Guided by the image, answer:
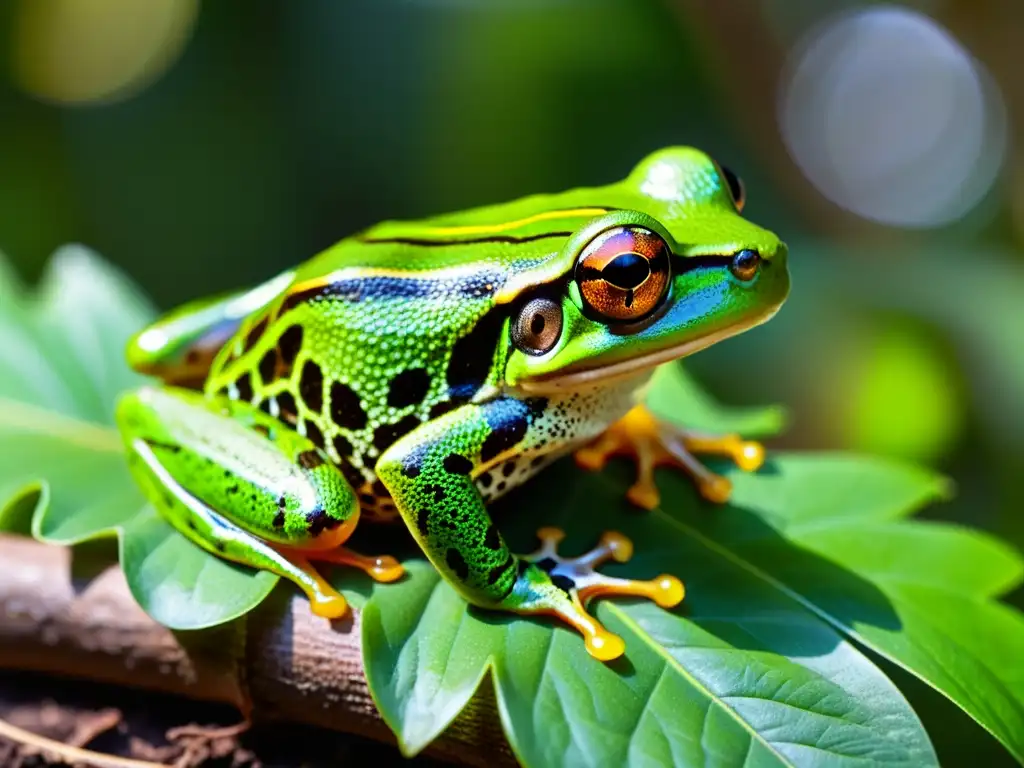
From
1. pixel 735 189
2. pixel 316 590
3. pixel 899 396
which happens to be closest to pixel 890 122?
pixel 899 396

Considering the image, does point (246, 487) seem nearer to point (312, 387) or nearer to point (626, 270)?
point (312, 387)

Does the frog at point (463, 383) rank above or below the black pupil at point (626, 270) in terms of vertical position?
below

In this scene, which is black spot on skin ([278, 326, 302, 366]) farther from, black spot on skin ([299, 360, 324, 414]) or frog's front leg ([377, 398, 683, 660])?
frog's front leg ([377, 398, 683, 660])

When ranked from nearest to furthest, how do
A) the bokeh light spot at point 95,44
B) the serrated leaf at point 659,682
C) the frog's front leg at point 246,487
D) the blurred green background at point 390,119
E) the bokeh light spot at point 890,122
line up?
the serrated leaf at point 659,682 → the frog's front leg at point 246,487 → the bokeh light spot at point 890,122 → the blurred green background at point 390,119 → the bokeh light spot at point 95,44

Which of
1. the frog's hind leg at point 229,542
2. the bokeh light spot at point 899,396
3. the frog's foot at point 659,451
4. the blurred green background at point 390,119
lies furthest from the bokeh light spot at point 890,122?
the frog's hind leg at point 229,542

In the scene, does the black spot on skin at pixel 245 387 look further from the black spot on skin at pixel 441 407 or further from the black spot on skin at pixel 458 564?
the black spot on skin at pixel 458 564

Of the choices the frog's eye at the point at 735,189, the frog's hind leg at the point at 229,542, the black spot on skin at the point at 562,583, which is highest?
the frog's eye at the point at 735,189

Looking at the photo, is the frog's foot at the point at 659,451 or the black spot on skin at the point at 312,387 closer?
the black spot on skin at the point at 312,387

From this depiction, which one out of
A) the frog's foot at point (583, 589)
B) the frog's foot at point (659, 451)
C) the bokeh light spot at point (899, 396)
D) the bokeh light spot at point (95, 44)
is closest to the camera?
the frog's foot at point (583, 589)
